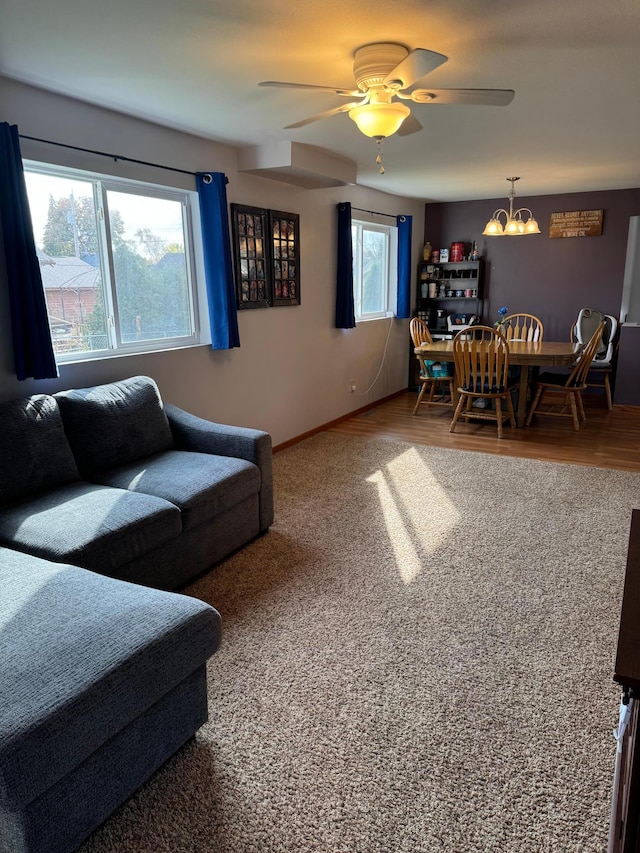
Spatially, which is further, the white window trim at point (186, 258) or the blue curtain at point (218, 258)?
the blue curtain at point (218, 258)

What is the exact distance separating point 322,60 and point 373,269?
4.17 meters

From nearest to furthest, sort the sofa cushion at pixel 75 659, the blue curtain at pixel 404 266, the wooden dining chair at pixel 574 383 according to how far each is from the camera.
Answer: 1. the sofa cushion at pixel 75 659
2. the wooden dining chair at pixel 574 383
3. the blue curtain at pixel 404 266

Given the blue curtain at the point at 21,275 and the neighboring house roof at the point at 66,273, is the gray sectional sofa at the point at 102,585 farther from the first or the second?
the neighboring house roof at the point at 66,273

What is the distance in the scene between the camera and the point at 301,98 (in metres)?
2.93

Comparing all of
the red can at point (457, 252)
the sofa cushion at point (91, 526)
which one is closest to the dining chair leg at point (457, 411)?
the red can at point (457, 252)

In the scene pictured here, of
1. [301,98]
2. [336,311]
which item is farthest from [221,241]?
[336,311]

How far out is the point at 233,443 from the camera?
10.3 ft

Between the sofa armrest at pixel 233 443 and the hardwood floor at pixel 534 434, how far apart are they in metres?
2.18

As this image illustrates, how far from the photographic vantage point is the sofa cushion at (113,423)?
283 centimetres

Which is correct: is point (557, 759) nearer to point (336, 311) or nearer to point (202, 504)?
point (202, 504)

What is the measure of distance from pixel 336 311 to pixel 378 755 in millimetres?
4320

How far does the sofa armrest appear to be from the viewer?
3109 mm

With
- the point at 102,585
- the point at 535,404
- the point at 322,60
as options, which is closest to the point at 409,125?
the point at 322,60

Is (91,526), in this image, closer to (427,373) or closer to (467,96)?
(467,96)
